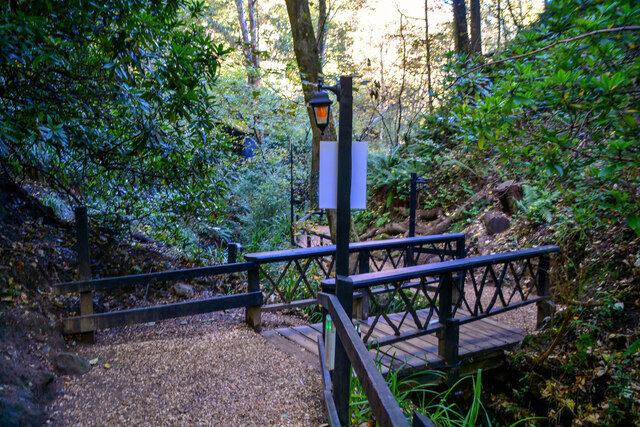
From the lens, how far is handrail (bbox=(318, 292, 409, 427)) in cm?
129

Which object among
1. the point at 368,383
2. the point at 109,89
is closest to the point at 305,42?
the point at 109,89

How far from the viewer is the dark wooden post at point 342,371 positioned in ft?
8.57

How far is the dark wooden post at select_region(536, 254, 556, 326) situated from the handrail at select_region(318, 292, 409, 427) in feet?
12.5

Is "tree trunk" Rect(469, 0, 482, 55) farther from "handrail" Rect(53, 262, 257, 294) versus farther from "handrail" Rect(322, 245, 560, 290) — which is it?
"handrail" Rect(53, 262, 257, 294)

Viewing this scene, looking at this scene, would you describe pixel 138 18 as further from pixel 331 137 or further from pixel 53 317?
pixel 331 137

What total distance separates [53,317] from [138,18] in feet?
10.2

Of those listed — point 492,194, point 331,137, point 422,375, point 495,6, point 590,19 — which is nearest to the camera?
point 590,19

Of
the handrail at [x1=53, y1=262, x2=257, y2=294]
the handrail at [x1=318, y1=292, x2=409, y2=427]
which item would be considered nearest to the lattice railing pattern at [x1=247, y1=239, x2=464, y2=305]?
the handrail at [x1=53, y1=262, x2=257, y2=294]

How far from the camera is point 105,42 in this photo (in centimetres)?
320

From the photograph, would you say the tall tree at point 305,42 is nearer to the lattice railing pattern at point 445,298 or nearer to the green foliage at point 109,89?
the green foliage at point 109,89

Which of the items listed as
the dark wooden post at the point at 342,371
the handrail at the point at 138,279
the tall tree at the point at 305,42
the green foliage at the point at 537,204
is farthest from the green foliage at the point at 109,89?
the green foliage at the point at 537,204

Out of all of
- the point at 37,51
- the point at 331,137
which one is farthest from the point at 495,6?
the point at 37,51

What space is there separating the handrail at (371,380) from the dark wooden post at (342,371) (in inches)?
9.6

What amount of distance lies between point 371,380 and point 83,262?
374 centimetres
